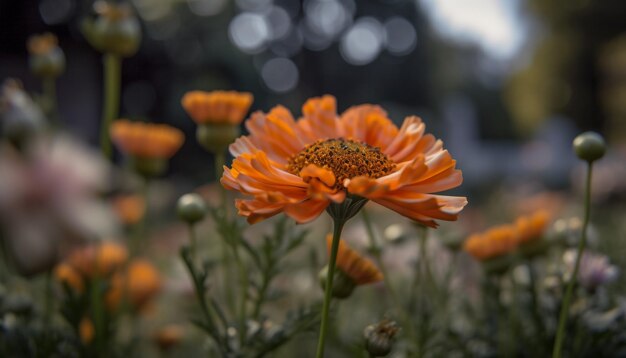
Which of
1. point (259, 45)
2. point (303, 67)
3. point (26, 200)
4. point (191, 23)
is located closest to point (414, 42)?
point (303, 67)

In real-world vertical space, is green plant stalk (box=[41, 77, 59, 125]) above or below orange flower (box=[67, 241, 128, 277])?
above

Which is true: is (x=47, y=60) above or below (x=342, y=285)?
above

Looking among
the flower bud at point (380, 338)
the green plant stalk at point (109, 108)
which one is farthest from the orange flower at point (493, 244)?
the green plant stalk at point (109, 108)

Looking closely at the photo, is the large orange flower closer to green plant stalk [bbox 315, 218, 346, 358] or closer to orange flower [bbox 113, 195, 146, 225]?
green plant stalk [bbox 315, 218, 346, 358]

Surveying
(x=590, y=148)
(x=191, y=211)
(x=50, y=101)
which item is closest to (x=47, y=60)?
(x=50, y=101)

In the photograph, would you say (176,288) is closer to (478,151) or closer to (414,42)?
(414,42)

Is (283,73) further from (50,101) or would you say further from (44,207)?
(44,207)

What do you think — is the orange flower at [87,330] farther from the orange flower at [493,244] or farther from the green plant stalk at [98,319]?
the orange flower at [493,244]

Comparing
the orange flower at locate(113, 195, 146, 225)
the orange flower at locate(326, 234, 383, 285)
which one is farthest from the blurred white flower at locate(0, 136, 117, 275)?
the orange flower at locate(113, 195, 146, 225)
